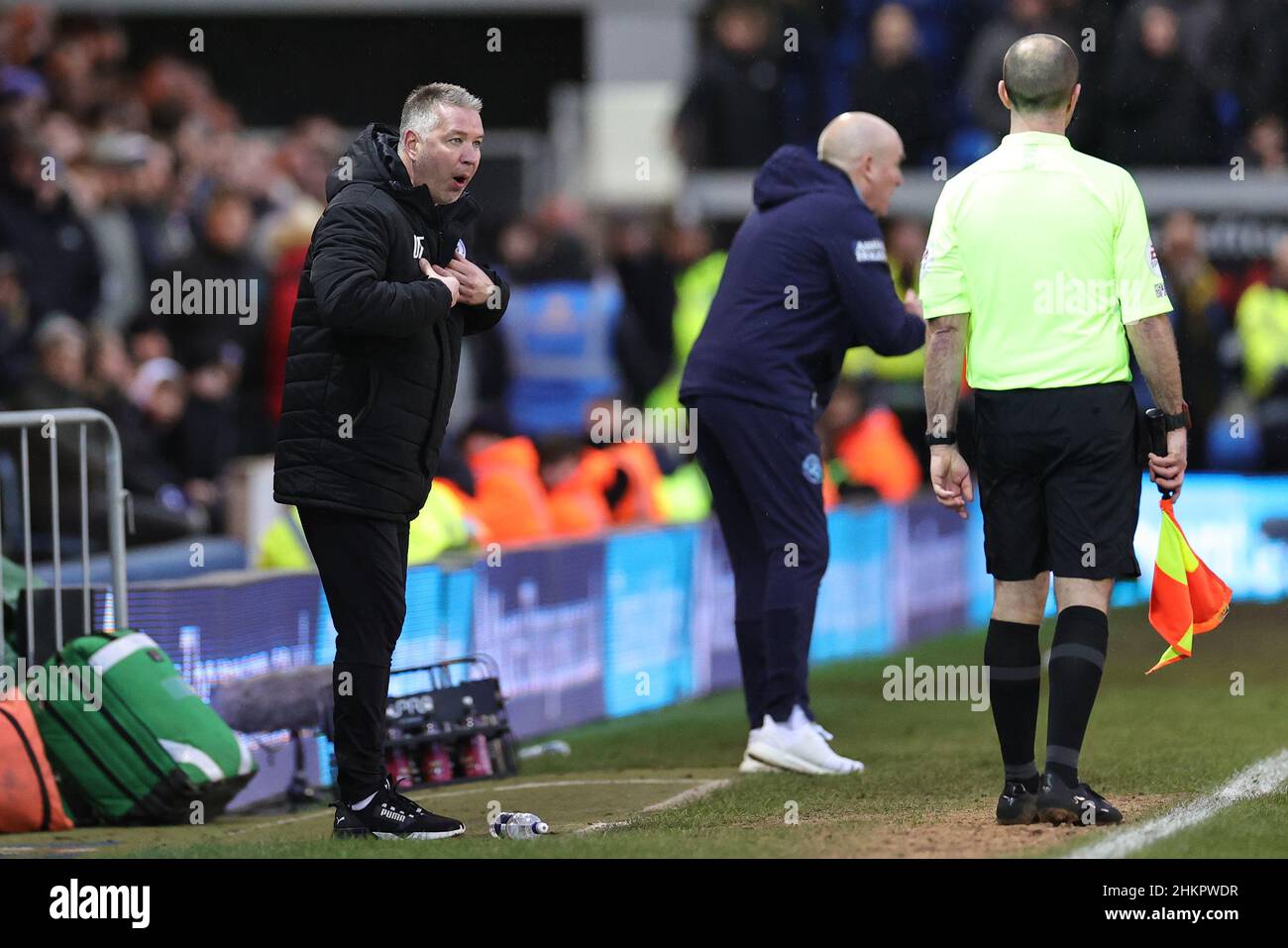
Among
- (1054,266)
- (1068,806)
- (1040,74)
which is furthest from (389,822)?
(1040,74)

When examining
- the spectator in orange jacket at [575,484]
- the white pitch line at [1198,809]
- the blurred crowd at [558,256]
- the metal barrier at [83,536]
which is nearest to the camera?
the white pitch line at [1198,809]

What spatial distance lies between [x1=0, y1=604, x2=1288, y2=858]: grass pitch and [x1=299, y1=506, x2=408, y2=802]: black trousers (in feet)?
0.86

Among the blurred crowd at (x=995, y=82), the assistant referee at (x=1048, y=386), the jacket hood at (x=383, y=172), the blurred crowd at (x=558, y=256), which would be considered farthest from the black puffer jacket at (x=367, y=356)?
the blurred crowd at (x=995, y=82)

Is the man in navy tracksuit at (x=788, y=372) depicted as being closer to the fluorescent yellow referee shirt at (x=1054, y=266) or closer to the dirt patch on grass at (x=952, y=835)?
→ the dirt patch on grass at (x=952, y=835)

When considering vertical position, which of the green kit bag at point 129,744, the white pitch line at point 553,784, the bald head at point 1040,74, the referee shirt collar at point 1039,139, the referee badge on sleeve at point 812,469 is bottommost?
the white pitch line at point 553,784

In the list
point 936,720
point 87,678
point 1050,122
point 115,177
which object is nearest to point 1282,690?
point 936,720

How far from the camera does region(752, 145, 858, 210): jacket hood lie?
8586mm

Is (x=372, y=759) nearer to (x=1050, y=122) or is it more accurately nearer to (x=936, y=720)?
(x=1050, y=122)

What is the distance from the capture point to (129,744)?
25.5ft

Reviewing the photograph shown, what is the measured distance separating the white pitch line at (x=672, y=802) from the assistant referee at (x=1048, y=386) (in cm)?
114

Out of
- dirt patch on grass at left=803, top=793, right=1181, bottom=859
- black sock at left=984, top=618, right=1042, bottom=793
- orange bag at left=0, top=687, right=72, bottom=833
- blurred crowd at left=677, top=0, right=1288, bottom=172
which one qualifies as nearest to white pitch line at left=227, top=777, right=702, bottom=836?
orange bag at left=0, top=687, right=72, bottom=833

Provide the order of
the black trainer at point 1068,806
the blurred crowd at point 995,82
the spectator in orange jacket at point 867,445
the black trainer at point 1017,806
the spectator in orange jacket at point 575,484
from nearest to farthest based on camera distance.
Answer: the black trainer at point 1068,806 < the black trainer at point 1017,806 < the spectator in orange jacket at point 575,484 < the spectator in orange jacket at point 867,445 < the blurred crowd at point 995,82

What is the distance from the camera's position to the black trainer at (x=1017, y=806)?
6.51m
